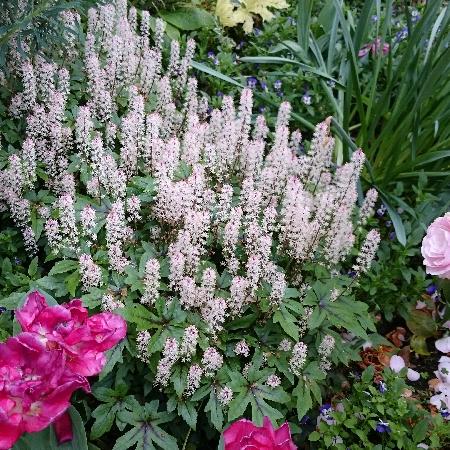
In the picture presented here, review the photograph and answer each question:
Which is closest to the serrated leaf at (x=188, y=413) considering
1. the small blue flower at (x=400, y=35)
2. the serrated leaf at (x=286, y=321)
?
the serrated leaf at (x=286, y=321)

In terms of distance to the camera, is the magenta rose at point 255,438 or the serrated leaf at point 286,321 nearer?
the magenta rose at point 255,438

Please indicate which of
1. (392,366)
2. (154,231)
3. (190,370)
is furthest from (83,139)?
(392,366)

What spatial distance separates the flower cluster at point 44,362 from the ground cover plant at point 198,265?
247 millimetres

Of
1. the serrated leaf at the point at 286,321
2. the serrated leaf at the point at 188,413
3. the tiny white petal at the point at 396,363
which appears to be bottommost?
the tiny white petal at the point at 396,363

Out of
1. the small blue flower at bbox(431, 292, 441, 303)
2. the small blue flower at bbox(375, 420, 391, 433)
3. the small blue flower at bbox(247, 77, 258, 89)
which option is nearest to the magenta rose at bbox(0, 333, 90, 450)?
the small blue flower at bbox(375, 420, 391, 433)

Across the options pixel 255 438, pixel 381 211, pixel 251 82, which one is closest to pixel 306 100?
pixel 251 82

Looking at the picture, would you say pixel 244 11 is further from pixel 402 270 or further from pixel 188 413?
pixel 188 413

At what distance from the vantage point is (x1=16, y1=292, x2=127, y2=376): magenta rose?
110cm

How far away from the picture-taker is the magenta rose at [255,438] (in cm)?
115

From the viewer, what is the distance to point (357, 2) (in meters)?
4.62

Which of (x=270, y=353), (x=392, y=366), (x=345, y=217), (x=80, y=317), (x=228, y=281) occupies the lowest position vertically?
(x=392, y=366)

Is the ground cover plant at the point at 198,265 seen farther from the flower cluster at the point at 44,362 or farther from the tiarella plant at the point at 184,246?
the flower cluster at the point at 44,362

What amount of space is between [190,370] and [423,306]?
156cm

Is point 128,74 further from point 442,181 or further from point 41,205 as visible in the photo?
point 442,181
